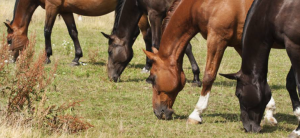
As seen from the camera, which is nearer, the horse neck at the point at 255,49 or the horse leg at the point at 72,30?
the horse neck at the point at 255,49

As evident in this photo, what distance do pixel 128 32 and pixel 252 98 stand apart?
4362mm

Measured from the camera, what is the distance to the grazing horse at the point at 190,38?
6414 millimetres

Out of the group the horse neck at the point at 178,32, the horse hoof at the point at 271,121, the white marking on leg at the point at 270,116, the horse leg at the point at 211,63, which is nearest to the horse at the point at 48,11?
the horse neck at the point at 178,32

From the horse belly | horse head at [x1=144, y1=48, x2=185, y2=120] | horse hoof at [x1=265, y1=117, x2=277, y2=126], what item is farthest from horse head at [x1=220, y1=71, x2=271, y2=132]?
the horse belly

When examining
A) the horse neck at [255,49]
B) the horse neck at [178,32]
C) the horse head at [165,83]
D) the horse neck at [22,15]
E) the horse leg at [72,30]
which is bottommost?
the horse leg at [72,30]

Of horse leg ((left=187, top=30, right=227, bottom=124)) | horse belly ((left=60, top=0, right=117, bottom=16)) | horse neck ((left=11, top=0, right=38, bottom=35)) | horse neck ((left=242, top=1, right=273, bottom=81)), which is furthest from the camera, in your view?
horse neck ((left=11, top=0, right=38, bottom=35))

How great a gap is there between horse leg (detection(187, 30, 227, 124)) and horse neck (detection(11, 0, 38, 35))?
18.7 ft

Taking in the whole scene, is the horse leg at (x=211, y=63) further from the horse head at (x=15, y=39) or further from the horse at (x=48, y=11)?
the horse head at (x=15, y=39)

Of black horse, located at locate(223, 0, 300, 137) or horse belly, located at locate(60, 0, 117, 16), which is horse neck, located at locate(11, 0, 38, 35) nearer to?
horse belly, located at locate(60, 0, 117, 16)

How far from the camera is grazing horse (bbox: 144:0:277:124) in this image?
6.41 metres

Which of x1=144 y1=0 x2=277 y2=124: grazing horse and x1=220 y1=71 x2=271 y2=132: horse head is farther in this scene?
x1=144 y1=0 x2=277 y2=124: grazing horse

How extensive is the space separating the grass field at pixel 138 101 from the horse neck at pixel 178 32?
0.82 meters

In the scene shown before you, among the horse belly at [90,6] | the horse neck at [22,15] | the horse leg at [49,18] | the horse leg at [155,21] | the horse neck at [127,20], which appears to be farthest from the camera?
the horse neck at [22,15]

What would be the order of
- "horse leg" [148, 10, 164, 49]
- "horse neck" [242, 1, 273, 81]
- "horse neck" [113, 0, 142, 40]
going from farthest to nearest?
"horse neck" [113, 0, 142, 40] → "horse leg" [148, 10, 164, 49] → "horse neck" [242, 1, 273, 81]
